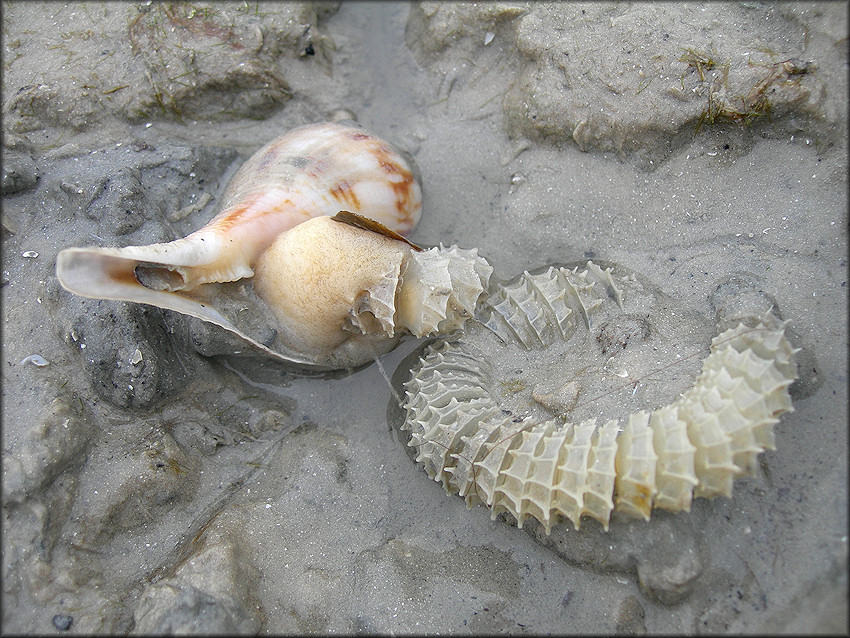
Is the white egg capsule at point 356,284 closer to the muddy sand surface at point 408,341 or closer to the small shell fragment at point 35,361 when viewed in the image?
the muddy sand surface at point 408,341

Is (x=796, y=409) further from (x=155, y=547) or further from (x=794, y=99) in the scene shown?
(x=155, y=547)

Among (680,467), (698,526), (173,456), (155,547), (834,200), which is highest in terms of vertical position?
(834,200)

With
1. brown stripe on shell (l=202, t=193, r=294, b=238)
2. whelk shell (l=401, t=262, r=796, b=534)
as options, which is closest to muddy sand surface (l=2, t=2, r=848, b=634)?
whelk shell (l=401, t=262, r=796, b=534)

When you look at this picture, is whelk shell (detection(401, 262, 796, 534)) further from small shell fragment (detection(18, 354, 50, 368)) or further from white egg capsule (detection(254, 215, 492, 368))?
small shell fragment (detection(18, 354, 50, 368))

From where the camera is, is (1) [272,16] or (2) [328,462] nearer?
(2) [328,462]

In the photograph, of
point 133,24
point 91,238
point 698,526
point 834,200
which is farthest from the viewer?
point 133,24

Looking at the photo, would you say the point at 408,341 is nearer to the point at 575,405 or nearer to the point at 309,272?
the point at 309,272

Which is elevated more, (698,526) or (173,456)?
(698,526)

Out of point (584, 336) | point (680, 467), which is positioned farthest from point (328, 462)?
point (680, 467)
